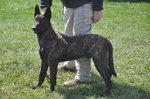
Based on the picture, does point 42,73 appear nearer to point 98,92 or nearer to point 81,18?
point 98,92

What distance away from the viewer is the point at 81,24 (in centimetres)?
618

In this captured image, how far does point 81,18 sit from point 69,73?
4.45 ft

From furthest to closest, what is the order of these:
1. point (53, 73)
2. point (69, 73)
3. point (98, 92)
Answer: point (69, 73), point (98, 92), point (53, 73)

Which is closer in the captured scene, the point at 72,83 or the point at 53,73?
the point at 53,73

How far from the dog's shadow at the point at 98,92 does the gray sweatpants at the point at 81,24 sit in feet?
0.89

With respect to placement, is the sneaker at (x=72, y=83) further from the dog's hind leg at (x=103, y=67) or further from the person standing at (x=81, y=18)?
the dog's hind leg at (x=103, y=67)

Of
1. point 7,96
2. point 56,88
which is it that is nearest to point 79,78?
point 56,88

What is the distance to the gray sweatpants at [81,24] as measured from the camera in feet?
20.0

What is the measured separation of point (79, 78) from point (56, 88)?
1.66 ft

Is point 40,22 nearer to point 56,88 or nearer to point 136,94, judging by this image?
point 56,88

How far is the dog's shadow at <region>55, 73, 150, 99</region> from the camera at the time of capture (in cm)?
584

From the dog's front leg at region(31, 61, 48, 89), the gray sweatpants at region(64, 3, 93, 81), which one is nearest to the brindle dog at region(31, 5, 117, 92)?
the dog's front leg at region(31, 61, 48, 89)

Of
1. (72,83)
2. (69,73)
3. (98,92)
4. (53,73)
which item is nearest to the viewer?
(53,73)

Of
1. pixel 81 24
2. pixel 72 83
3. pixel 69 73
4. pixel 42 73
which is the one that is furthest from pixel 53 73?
pixel 69 73
